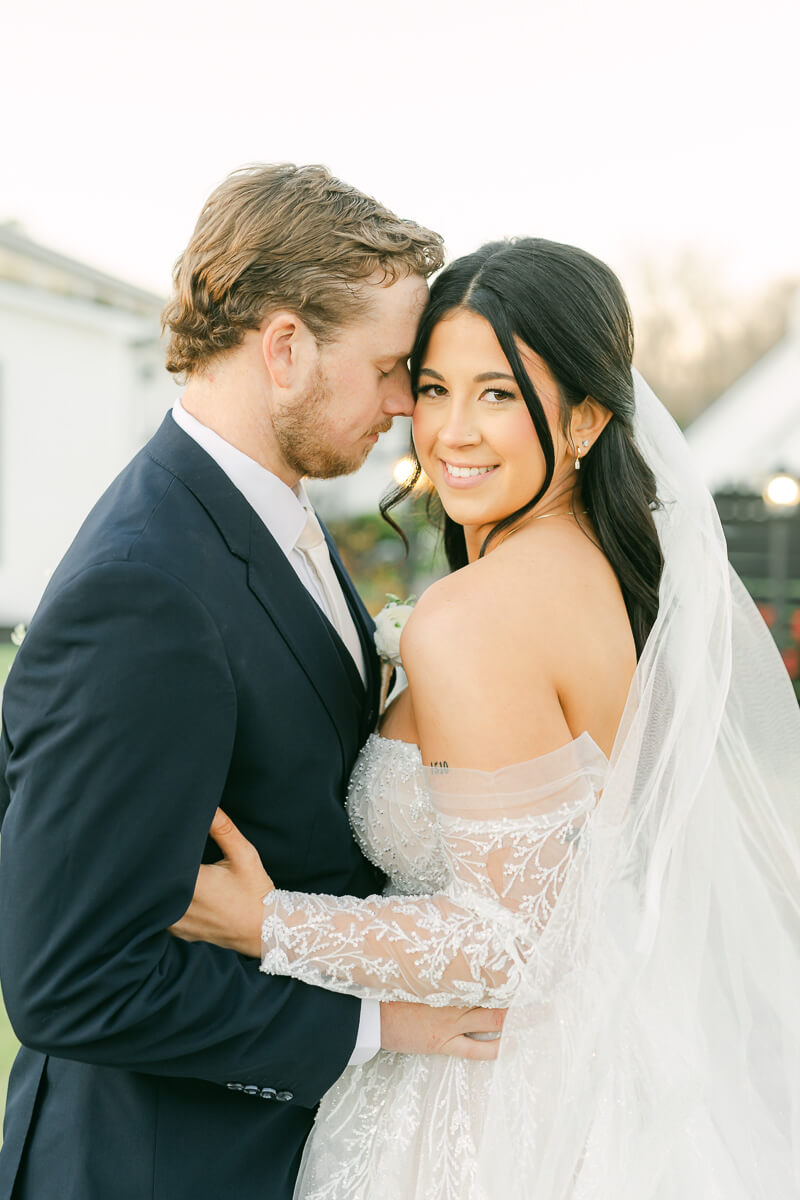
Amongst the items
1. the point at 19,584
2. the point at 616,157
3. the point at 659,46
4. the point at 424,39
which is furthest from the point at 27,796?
the point at 616,157

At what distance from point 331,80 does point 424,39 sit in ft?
5.48

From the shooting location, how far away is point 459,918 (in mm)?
2049

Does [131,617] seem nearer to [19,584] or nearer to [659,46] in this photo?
[19,584]

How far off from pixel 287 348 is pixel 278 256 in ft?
0.60

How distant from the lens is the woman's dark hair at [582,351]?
227 centimetres

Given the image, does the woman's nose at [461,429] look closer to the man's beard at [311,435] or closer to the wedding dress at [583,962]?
the man's beard at [311,435]

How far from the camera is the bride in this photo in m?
2.02

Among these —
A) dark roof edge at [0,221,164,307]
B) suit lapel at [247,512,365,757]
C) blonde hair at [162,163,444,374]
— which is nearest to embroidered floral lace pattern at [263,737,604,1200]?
suit lapel at [247,512,365,757]

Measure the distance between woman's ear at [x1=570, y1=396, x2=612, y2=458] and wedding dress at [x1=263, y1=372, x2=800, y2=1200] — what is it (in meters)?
0.34

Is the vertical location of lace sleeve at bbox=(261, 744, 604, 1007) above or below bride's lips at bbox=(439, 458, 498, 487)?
below

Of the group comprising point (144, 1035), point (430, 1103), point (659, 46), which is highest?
point (659, 46)

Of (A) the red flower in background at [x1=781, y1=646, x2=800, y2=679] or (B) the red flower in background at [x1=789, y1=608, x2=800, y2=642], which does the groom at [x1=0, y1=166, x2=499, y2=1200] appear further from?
(B) the red flower in background at [x1=789, y1=608, x2=800, y2=642]

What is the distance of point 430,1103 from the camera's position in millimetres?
2201

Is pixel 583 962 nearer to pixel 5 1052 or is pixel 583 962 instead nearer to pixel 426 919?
pixel 426 919
